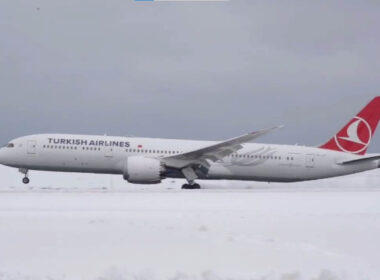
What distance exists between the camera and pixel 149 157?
26719 millimetres

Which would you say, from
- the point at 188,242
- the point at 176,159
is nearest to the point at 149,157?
the point at 176,159

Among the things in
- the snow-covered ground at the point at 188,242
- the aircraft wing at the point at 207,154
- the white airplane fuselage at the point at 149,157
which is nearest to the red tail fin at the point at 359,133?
the white airplane fuselage at the point at 149,157

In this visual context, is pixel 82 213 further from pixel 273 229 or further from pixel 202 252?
pixel 273 229

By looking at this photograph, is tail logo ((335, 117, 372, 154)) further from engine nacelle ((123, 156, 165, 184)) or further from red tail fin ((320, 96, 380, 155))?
engine nacelle ((123, 156, 165, 184))

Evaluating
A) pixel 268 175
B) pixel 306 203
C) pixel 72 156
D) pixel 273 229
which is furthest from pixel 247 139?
pixel 273 229

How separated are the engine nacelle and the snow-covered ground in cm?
1498

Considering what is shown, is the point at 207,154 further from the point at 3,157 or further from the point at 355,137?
the point at 3,157

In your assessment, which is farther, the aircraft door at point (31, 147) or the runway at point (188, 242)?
the aircraft door at point (31, 147)

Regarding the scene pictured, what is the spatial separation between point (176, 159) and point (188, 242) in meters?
18.2

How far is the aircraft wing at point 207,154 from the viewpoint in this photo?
85.1ft

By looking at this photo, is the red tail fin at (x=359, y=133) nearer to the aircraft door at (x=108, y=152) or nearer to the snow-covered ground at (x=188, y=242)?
the aircraft door at (x=108, y=152)

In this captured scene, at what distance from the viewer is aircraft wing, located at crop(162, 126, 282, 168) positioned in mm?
25953

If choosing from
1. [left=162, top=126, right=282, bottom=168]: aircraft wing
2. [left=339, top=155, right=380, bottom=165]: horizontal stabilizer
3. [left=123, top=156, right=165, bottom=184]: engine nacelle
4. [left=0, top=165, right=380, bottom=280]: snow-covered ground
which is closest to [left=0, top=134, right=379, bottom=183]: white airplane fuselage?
[left=339, top=155, right=380, bottom=165]: horizontal stabilizer

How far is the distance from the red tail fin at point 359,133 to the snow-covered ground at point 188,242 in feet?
65.6
